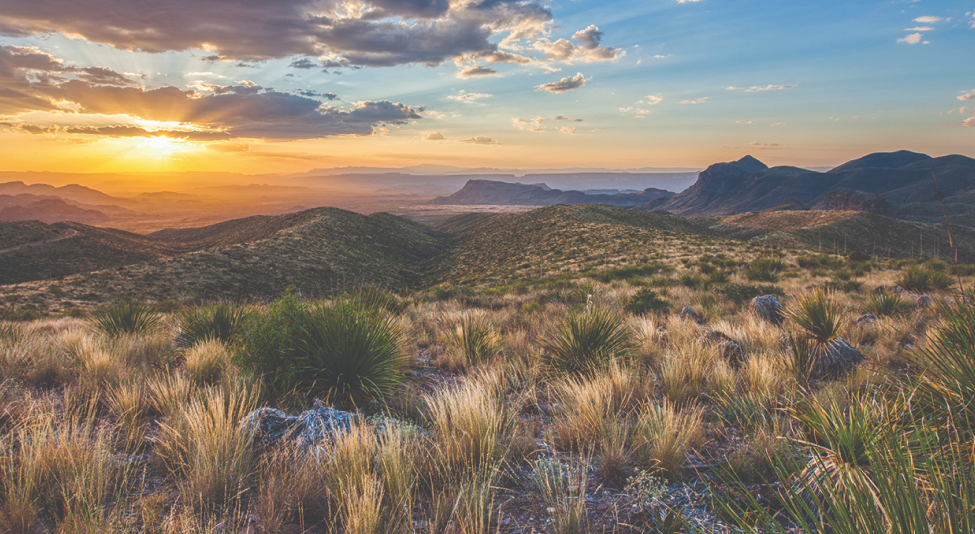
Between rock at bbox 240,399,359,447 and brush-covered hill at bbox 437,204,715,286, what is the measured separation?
727 inches

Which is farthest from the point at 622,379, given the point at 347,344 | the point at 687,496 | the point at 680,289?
the point at 680,289

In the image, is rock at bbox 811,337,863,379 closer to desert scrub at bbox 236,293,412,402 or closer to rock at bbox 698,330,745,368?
rock at bbox 698,330,745,368

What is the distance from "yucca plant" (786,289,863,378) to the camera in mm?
4707

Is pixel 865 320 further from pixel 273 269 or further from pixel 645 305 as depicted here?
pixel 273 269

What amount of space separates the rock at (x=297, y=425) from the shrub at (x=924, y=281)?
42.2 feet

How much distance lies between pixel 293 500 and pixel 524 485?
1.50 metres

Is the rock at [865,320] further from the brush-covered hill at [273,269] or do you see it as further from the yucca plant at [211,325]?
the brush-covered hill at [273,269]

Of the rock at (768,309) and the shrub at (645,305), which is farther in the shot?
the shrub at (645,305)

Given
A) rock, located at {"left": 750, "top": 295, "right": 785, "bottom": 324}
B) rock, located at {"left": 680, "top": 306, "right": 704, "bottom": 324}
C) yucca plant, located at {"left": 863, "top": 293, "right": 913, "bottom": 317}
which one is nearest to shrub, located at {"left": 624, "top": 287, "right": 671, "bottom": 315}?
rock, located at {"left": 680, "top": 306, "right": 704, "bottom": 324}

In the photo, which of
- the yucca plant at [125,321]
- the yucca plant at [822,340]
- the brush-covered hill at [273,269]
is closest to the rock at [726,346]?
the yucca plant at [822,340]

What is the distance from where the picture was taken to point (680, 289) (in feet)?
38.9

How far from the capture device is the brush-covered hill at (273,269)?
2759cm

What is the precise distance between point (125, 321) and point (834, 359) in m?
10.7

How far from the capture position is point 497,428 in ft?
10.4
